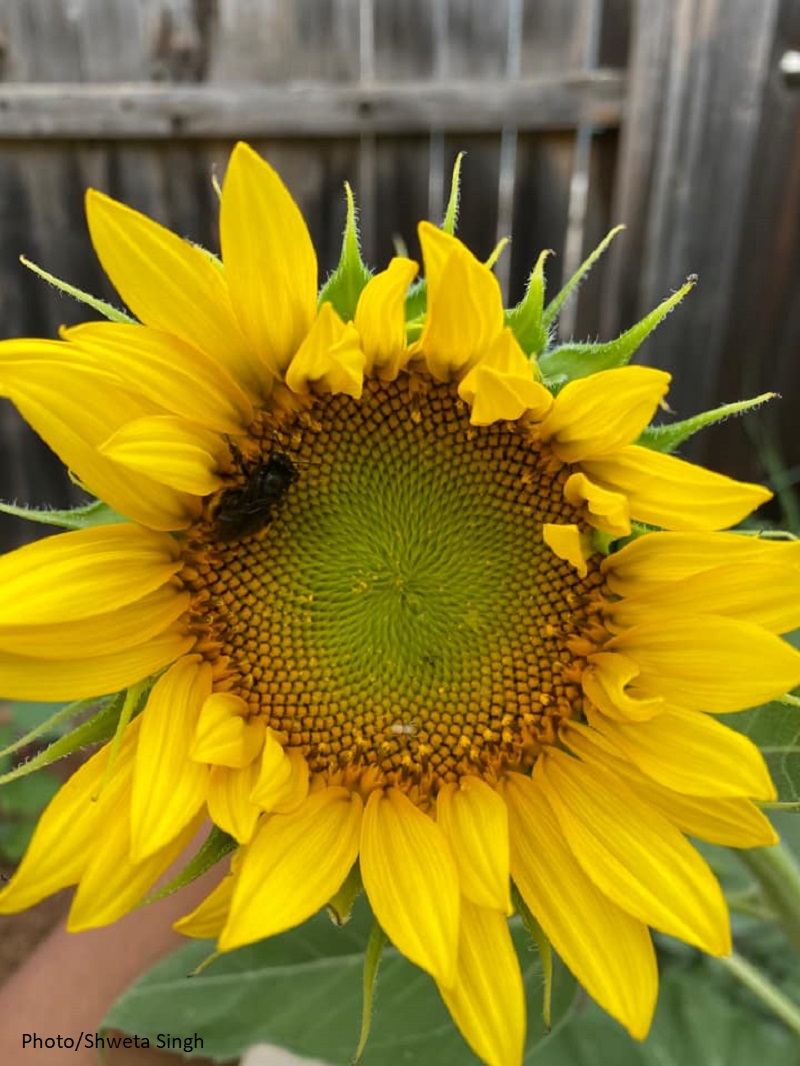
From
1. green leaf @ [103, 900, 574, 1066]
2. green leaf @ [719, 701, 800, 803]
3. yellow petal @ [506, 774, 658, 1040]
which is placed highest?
green leaf @ [719, 701, 800, 803]

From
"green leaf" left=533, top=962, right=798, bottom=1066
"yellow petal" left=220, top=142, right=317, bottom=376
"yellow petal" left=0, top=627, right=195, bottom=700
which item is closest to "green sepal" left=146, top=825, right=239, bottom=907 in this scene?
"yellow petal" left=0, top=627, right=195, bottom=700

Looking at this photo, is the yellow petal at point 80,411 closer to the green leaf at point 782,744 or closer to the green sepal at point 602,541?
the green sepal at point 602,541

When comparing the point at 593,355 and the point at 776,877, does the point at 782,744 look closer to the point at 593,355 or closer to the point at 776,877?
the point at 776,877

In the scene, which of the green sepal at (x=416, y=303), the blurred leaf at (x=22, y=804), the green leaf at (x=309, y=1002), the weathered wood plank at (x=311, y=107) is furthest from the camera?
the weathered wood plank at (x=311, y=107)

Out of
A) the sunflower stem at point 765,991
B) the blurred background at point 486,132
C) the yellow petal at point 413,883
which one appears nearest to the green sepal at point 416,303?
the yellow petal at point 413,883

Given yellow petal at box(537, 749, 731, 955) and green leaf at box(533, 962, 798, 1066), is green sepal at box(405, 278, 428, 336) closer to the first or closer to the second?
yellow petal at box(537, 749, 731, 955)

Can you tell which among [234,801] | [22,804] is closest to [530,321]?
[234,801]
